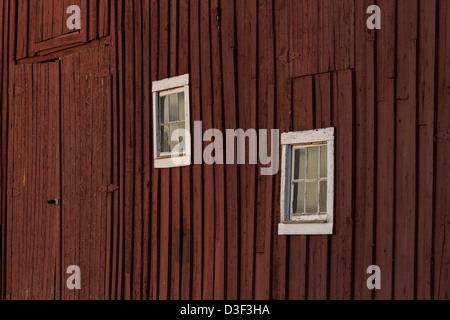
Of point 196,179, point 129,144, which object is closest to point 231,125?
point 196,179

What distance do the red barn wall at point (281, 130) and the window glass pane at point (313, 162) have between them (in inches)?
12.3

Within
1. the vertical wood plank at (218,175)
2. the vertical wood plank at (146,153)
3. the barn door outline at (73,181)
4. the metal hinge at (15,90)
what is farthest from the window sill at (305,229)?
the metal hinge at (15,90)

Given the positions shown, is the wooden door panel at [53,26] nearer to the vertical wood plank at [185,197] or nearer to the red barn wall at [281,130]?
the red barn wall at [281,130]

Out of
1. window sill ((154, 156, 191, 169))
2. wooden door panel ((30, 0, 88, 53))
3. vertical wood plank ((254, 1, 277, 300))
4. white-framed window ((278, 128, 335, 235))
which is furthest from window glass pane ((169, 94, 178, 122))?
wooden door panel ((30, 0, 88, 53))

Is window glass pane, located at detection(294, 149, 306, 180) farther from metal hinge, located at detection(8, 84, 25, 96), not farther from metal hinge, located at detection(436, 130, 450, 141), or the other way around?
metal hinge, located at detection(8, 84, 25, 96)

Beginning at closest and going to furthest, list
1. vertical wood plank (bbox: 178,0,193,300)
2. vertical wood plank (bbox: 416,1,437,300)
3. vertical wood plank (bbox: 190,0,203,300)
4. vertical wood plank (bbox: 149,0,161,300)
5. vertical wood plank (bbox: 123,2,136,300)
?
vertical wood plank (bbox: 416,1,437,300) < vertical wood plank (bbox: 190,0,203,300) < vertical wood plank (bbox: 178,0,193,300) < vertical wood plank (bbox: 149,0,161,300) < vertical wood plank (bbox: 123,2,136,300)

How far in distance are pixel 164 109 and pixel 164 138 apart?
1.28ft

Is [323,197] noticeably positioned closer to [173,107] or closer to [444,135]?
[444,135]

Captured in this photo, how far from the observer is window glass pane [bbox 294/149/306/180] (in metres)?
10.3

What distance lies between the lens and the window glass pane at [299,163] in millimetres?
Answer: 10258

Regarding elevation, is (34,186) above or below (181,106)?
below

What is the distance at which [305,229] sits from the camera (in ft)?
32.9

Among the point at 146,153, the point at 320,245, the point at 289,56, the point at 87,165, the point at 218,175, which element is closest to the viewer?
the point at 320,245

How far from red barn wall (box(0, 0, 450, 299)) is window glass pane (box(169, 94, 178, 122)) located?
0.30 meters
